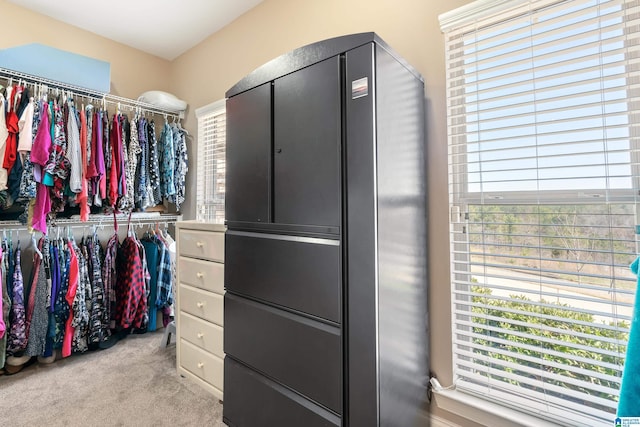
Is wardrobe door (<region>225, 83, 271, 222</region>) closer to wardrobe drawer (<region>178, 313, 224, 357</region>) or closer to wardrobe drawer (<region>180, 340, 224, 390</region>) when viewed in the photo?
wardrobe drawer (<region>178, 313, 224, 357</region>)

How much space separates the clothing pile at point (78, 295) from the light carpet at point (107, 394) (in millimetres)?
169

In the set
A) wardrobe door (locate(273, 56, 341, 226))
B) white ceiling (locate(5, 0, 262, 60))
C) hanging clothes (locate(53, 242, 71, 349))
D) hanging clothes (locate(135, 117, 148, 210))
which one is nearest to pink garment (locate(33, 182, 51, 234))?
hanging clothes (locate(53, 242, 71, 349))

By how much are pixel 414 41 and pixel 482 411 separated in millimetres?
1703

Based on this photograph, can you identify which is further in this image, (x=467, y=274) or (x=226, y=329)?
(x=226, y=329)

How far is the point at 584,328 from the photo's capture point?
3.67 feet

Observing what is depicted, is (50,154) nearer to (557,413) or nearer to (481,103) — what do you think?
(481,103)

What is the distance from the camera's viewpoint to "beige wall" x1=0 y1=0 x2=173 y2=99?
7.59ft

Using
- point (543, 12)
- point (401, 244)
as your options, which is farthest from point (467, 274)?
point (543, 12)

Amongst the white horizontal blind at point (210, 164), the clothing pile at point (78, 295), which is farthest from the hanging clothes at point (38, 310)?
the white horizontal blind at point (210, 164)

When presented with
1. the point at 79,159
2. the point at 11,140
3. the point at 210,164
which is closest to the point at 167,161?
the point at 210,164

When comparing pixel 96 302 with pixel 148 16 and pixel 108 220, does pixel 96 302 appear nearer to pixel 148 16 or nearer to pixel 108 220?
pixel 108 220

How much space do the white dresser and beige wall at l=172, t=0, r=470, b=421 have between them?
3.77ft

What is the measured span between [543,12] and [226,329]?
6.43 feet

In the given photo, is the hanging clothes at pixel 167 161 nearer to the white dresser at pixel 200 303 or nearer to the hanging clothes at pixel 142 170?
the hanging clothes at pixel 142 170
